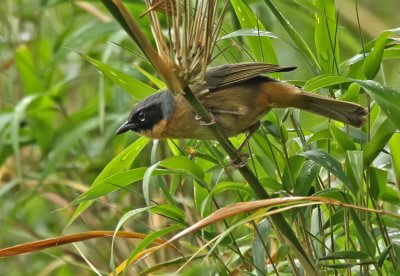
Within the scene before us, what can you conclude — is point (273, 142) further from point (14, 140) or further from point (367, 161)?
point (14, 140)

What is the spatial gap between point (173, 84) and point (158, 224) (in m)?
1.84

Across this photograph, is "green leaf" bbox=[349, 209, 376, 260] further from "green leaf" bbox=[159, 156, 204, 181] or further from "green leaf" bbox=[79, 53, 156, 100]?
"green leaf" bbox=[79, 53, 156, 100]

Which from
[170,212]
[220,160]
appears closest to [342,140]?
[220,160]

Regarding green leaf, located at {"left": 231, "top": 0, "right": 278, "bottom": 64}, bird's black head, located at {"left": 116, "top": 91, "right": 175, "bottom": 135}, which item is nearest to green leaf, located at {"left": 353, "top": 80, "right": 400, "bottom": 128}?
green leaf, located at {"left": 231, "top": 0, "right": 278, "bottom": 64}

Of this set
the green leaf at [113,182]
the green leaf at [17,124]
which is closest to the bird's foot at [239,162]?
the green leaf at [113,182]

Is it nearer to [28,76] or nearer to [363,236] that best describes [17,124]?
[28,76]

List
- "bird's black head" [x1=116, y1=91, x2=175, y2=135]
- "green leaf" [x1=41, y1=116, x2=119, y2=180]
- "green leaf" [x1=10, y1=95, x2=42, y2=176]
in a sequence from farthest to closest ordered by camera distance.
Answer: "green leaf" [x1=41, y1=116, x2=119, y2=180], "green leaf" [x1=10, y1=95, x2=42, y2=176], "bird's black head" [x1=116, y1=91, x2=175, y2=135]

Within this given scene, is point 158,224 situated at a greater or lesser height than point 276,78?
lesser

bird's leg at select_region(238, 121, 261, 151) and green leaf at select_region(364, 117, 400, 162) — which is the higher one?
green leaf at select_region(364, 117, 400, 162)

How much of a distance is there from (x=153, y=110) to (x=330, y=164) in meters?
0.68

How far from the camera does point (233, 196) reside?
3.81m

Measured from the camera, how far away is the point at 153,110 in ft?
9.29

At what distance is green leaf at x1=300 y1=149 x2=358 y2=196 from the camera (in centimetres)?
235

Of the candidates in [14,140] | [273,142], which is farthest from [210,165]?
[14,140]
